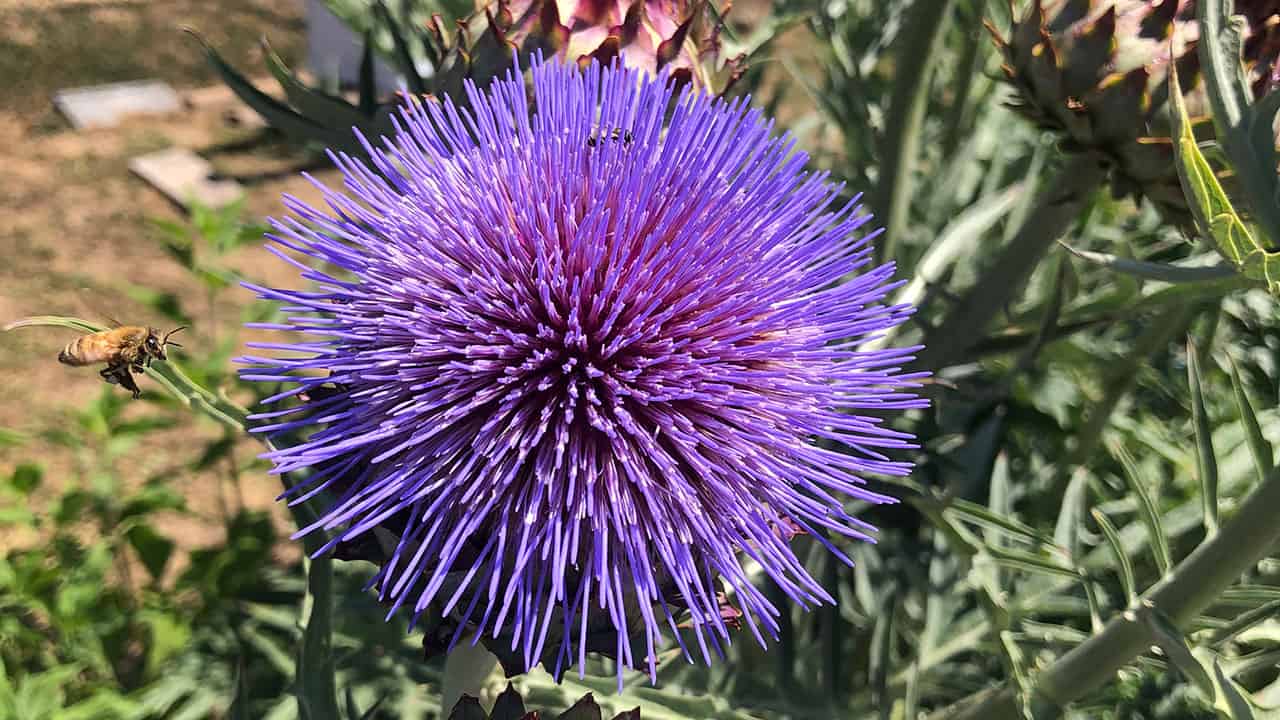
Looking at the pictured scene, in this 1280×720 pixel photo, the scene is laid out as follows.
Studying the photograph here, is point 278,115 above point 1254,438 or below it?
above

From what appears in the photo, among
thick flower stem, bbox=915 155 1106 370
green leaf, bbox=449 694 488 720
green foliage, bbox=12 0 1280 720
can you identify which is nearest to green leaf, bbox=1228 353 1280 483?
green foliage, bbox=12 0 1280 720

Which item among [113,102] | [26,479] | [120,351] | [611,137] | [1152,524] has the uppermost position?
[113,102]

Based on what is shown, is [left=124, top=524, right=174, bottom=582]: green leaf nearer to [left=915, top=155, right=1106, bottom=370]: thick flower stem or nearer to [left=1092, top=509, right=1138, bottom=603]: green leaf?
[left=915, top=155, right=1106, bottom=370]: thick flower stem

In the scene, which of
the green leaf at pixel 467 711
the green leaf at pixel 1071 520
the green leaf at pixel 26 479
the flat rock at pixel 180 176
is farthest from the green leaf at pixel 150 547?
the flat rock at pixel 180 176

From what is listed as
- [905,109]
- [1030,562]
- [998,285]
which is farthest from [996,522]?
[905,109]

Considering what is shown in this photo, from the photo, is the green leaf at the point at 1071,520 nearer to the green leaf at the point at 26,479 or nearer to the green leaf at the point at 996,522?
the green leaf at the point at 996,522

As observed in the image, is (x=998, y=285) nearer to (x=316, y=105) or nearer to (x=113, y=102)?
(x=316, y=105)

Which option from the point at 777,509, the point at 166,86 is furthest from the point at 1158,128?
the point at 166,86
